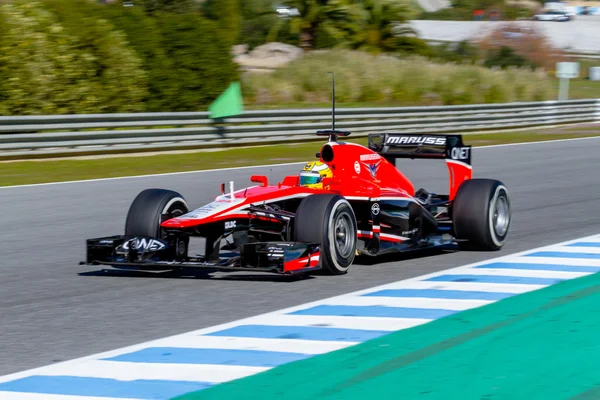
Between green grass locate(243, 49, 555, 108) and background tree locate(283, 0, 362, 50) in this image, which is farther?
background tree locate(283, 0, 362, 50)

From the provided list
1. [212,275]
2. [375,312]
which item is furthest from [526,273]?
[212,275]

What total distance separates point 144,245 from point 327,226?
4.88 ft

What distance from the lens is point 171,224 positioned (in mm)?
8148

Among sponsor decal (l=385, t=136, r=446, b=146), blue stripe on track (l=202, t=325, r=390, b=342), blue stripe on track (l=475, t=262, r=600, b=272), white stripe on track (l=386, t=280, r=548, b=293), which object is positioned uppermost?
sponsor decal (l=385, t=136, r=446, b=146)

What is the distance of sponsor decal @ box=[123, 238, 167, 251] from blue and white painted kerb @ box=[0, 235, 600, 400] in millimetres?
1548

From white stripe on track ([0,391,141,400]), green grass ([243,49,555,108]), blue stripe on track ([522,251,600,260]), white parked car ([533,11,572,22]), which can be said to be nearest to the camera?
white stripe on track ([0,391,141,400])

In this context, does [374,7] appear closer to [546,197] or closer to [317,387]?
[546,197]

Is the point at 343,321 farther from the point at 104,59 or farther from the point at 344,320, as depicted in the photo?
the point at 104,59

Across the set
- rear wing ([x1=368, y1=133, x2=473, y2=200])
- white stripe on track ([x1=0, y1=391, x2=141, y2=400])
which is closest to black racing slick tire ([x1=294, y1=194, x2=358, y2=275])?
rear wing ([x1=368, y1=133, x2=473, y2=200])

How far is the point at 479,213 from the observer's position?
949 centimetres

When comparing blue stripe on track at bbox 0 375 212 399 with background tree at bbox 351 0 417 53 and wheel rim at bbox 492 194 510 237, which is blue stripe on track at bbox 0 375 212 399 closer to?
wheel rim at bbox 492 194 510 237

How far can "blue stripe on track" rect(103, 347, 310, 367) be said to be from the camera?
18.6 ft

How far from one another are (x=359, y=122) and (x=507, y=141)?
13.4ft

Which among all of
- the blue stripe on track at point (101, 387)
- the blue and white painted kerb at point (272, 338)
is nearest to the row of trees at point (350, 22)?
the blue and white painted kerb at point (272, 338)
